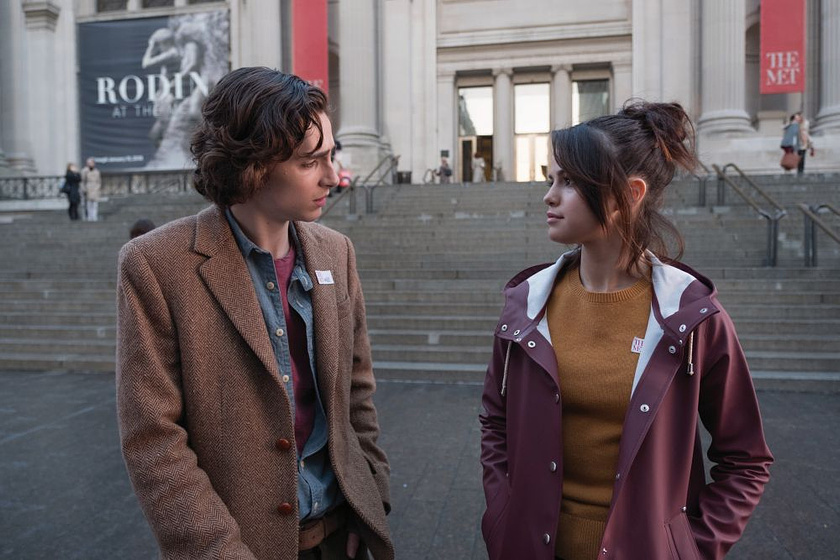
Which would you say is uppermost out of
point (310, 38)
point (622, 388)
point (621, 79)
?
point (310, 38)

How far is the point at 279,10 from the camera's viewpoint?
23.3 m

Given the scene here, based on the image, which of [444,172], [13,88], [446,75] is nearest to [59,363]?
[444,172]

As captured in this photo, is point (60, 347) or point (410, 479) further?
point (60, 347)

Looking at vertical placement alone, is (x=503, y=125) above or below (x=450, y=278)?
above

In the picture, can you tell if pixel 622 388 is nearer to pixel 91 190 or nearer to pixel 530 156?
pixel 91 190

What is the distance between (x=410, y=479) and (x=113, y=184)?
23148 mm

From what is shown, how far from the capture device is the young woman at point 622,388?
1625 millimetres

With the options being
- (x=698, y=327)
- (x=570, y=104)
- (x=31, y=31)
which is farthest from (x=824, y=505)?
(x=31, y=31)

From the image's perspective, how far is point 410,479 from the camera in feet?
14.3

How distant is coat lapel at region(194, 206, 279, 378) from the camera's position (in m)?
1.57

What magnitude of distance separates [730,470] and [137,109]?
25469 mm

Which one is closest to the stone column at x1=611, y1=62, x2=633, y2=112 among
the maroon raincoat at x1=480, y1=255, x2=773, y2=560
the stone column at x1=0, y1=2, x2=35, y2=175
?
the stone column at x1=0, y1=2, x2=35, y2=175

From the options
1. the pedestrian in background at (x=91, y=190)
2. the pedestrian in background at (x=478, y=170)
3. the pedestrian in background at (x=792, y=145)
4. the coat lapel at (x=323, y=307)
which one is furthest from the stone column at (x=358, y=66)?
the coat lapel at (x=323, y=307)

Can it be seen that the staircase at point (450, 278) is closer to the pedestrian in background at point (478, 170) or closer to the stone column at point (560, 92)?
the pedestrian in background at point (478, 170)
